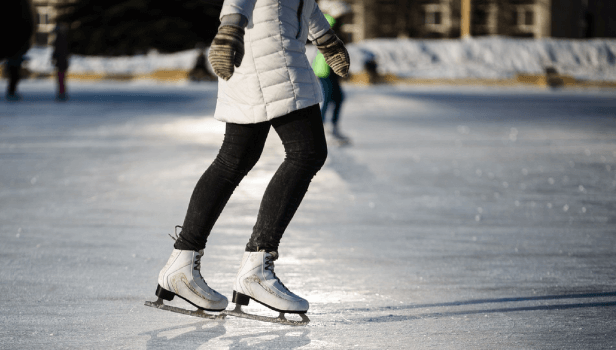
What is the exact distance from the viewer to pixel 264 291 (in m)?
3.29

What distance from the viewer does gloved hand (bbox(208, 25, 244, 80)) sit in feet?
9.86

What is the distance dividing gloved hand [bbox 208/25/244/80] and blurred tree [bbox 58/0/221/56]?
4512 cm

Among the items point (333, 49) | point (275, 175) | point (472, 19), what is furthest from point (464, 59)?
point (275, 175)

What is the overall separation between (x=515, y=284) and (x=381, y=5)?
149 ft

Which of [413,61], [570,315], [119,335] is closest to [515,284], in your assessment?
[570,315]

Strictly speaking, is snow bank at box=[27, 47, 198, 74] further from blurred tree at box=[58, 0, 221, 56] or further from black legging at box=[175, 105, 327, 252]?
black legging at box=[175, 105, 327, 252]

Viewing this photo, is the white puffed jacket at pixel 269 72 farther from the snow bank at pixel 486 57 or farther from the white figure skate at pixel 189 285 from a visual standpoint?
the snow bank at pixel 486 57

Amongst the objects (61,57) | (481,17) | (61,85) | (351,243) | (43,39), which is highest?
(351,243)

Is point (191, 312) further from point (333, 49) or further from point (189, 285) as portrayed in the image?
point (333, 49)

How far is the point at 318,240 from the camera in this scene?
5105 millimetres

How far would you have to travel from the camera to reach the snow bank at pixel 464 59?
1432 inches

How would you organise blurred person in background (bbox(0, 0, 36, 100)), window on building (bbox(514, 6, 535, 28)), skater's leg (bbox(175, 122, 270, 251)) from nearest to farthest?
blurred person in background (bbox(0, 0, 36, 100)) < skater's leg (bbox(175, 122, 270, 251)) < window on building (bbox(514, 6, 535, 28))

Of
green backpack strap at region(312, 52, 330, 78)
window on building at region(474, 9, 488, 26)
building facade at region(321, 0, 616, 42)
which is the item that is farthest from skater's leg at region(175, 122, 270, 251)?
window on building at region(474, 9, 488, 26)

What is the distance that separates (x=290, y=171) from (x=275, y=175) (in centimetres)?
6
